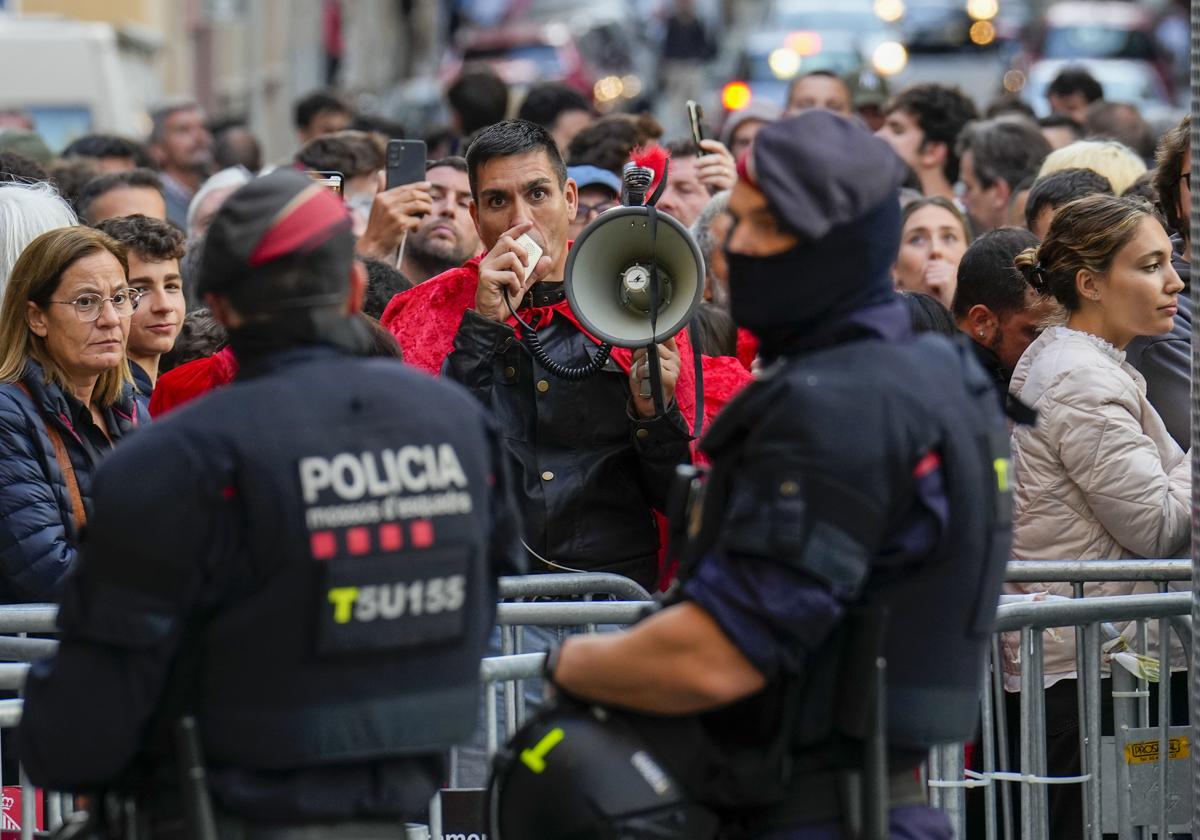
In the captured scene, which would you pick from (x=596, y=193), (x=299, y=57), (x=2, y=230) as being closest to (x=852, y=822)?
(x=2, y=230)

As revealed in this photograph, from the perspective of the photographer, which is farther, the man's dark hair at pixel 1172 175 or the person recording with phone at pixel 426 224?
the person recording with phone at pixel 426 224

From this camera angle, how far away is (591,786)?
3.10m

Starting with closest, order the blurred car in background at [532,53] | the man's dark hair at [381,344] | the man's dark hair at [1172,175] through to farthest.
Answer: the man's dark hair at [381,344] < the man's dark hair at [1172,175] < the blurred car in background at [532,53]

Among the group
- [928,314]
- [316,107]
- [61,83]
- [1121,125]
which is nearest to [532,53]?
[61,83]

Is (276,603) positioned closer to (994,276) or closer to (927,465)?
(927,465)

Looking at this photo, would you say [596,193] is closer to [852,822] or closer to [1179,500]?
[1179,500]

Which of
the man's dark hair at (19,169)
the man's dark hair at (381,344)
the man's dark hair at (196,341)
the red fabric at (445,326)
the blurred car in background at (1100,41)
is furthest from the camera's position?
the blurred car in background at (1100,41)

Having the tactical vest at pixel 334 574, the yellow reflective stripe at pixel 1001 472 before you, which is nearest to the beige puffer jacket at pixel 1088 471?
the yellow reflective stripe at pixel 1001 472

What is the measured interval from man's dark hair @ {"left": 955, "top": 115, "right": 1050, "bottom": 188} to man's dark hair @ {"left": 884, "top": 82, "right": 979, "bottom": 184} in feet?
2.48

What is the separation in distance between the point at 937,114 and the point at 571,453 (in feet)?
16.8

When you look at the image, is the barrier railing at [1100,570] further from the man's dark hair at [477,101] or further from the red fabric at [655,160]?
the man's dark hair at [477,101]

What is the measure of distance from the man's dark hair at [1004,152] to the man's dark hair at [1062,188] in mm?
1917

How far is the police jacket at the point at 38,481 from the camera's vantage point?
16.3 feet

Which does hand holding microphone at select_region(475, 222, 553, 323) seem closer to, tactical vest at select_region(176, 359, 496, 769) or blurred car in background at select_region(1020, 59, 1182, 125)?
tactical vest at select_region(176, 359, 496, 769)
